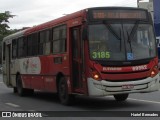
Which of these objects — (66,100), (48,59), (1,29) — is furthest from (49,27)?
(1,29)

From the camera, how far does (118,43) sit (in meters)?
13.0

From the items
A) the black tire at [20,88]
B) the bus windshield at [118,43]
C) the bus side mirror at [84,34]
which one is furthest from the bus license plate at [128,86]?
the black tire at [20,88]

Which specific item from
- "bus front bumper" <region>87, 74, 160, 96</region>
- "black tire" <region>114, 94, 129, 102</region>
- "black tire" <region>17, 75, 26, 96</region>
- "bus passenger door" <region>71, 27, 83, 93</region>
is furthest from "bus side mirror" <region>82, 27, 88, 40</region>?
"black tire" <region>17, 75, 26, 96</region>

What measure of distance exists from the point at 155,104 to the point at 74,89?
251 cm

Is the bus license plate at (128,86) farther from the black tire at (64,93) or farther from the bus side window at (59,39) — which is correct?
the bus side window at (59,39)

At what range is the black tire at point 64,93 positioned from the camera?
14406 mm

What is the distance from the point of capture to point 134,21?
13.5 metres

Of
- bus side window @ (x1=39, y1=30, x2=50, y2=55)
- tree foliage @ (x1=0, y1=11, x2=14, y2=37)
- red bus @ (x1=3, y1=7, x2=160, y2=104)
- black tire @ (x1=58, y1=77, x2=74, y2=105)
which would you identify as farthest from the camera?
tree foliage @ (x1=0, y1=11, x2=14, y2=37)

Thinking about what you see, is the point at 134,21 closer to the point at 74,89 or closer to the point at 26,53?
the point at 74,89

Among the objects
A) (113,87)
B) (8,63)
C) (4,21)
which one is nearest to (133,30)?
(113,87)

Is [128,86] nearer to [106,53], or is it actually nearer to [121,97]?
[106,53]

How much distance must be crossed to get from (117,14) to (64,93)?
3.17 m

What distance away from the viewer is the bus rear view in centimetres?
1275

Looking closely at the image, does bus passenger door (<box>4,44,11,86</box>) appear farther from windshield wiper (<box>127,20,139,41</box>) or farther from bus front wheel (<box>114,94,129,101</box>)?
windshield wiper (<box>127,20,139,41</box>)
